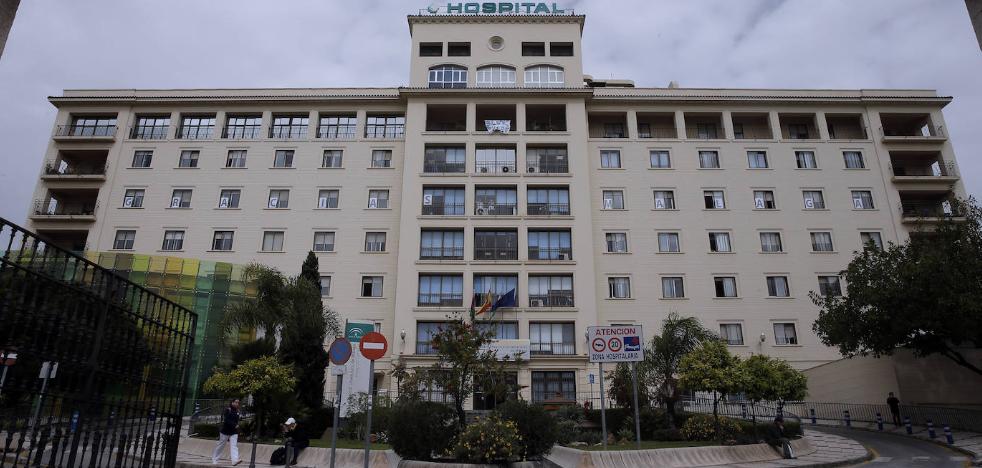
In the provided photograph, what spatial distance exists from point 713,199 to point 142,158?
136ft

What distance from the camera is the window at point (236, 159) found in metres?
44.5

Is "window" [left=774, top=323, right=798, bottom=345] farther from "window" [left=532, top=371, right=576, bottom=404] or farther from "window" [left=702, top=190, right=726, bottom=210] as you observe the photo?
"window" [left=532, top=371, right=576, bottom=404]

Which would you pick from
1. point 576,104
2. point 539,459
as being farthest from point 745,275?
point 539,459

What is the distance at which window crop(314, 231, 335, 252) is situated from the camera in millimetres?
41938

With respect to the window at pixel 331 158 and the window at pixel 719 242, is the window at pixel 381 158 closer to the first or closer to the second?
the window at pixel 331 158

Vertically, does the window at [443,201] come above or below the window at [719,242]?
above

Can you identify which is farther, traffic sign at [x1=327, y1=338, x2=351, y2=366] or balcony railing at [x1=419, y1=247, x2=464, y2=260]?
balcony railing at [x1=419, y1=247, x2=464, y2=260]

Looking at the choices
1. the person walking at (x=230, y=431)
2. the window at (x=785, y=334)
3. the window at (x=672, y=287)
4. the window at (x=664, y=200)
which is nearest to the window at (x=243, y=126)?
the window at (x=664, y=200)

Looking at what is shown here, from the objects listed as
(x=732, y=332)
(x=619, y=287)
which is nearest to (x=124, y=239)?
(x=619, y=287)

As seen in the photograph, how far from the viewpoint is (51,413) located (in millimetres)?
6078

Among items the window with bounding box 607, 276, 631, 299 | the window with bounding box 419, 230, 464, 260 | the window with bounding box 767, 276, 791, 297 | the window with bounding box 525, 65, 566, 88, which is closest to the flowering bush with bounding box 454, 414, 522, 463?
the window with bounding box 419, 230, 464, 260

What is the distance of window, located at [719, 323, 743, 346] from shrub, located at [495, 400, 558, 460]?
27.7 m

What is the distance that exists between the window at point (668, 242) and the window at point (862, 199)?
13090 millimetres

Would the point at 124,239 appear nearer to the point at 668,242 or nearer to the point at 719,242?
the point at 668,242
